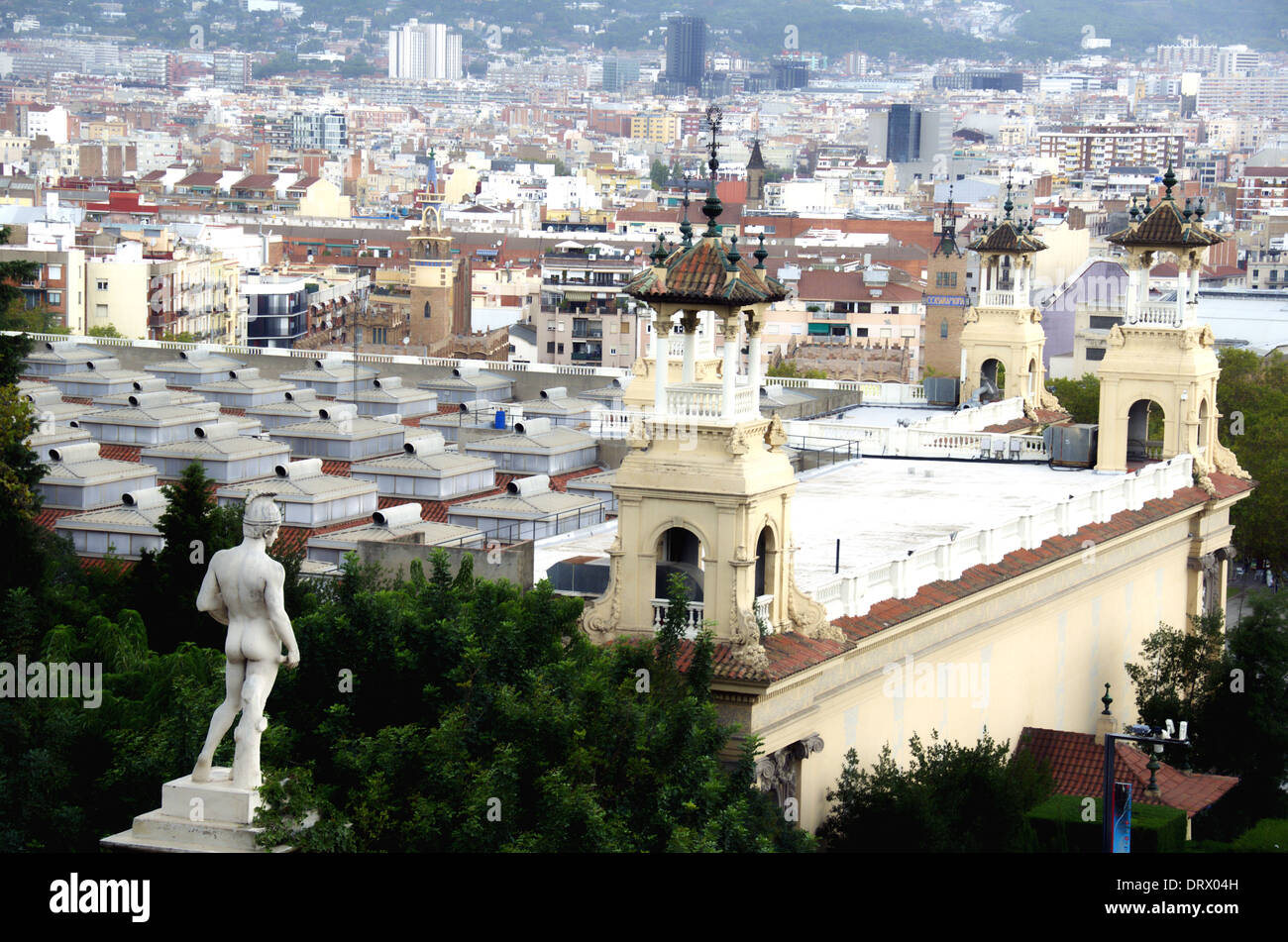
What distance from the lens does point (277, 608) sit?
69.2 feet

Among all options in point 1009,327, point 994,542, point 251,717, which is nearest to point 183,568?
point 994,542

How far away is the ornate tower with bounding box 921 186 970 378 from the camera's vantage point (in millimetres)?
143375

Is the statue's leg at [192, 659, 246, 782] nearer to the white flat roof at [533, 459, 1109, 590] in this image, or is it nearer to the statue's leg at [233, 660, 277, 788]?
the statue's leg at [233, 660, 277, 788]

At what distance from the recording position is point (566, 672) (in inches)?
1153

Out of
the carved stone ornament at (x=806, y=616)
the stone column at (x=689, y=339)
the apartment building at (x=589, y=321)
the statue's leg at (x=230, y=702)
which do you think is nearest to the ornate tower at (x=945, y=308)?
the apartment building at (x=589, y=321)

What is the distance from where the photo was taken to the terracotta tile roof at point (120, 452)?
63.5 meters

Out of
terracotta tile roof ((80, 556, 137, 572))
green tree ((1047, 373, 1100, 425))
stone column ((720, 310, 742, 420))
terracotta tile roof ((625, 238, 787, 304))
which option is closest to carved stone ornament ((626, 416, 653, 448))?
stone column ((720, 310, 742, 420))

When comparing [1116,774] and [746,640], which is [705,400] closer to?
[746,640]

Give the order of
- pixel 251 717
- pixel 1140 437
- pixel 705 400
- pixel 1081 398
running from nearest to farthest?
pixel 251 717 → pixel 705 400 → pixel 1140 437 → pixel 1081 398

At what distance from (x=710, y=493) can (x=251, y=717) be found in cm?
1156

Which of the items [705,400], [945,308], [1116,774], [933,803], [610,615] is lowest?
[1116,774]

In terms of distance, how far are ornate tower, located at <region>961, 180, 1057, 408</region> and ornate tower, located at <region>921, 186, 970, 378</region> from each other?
6939 cm

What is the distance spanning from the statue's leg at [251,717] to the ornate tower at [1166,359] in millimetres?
33649
